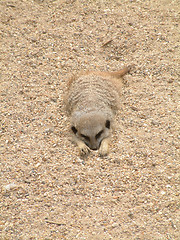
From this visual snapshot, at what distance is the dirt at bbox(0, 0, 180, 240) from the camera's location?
2391mm

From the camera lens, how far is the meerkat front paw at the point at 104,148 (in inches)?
120

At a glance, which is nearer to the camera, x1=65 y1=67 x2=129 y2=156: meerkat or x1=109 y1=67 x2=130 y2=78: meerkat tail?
x1=65 y1=67 x2=129 y2=156: meerkat

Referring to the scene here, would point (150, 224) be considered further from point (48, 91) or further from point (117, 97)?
point (48, 91)

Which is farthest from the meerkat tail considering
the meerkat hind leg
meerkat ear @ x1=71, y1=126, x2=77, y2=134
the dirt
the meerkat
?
the meerkat hind leg

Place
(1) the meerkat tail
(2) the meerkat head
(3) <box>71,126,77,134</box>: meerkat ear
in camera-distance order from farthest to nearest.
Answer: (1) the meerkat tail, (3) <box>71,126,77,134</box>: meerkat ear, (2) the meerkat head

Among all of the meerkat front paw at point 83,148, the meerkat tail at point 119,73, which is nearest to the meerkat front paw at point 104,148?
the meerkat front paw at point 83,148

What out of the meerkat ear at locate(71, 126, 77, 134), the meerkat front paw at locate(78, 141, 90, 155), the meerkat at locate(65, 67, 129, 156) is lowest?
the meerkat ear at locate(71, 126, 77, 134)

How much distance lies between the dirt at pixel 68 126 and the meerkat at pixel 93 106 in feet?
0.41

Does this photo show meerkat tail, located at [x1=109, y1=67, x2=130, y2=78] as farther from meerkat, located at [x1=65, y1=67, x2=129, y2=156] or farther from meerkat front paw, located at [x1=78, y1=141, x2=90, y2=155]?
meerkat front paw, located at [x1=78, y1=141, x2=90, y2=155]

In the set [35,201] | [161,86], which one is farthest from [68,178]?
[161,86]

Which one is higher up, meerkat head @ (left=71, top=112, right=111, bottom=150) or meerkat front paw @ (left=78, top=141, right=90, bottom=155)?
meerkat head @ (left=71, top=112, right=111, bottom=150)

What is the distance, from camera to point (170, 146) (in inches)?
117

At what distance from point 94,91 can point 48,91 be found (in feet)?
2.35

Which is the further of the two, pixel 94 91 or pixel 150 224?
pixel 94 91
